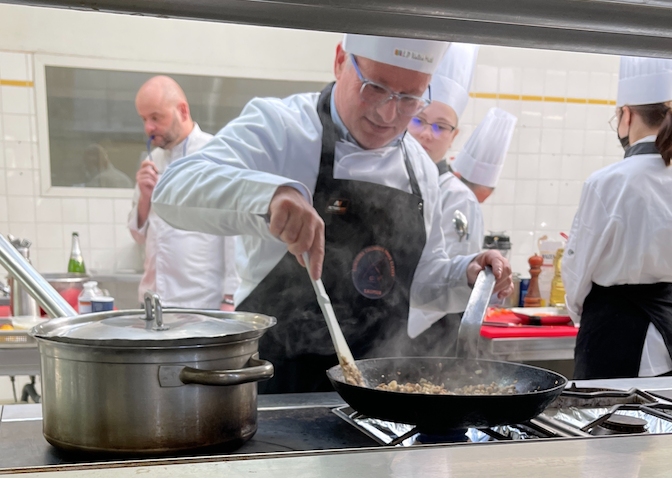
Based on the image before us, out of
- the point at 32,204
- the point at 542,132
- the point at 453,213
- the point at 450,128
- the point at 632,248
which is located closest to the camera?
the point at 632,248

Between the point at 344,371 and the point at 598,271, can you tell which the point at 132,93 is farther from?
the point at 344,371

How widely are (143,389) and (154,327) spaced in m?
0.10

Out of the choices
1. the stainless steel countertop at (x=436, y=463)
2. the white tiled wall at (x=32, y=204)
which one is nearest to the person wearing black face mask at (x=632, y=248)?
the stainless steel countertop at (x=436, y=463)

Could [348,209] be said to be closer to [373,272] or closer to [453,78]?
[373,272]

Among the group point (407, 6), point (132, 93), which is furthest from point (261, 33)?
point (407, 6)

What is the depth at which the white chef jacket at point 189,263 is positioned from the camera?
9.92 feet

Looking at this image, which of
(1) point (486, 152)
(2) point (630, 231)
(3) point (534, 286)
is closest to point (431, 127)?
(1) point (486, 152)

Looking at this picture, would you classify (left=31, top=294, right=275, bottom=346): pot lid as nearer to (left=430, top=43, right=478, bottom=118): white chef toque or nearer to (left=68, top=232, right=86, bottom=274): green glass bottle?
(left=430, top=43, right=478, bottom=118): white chef toque

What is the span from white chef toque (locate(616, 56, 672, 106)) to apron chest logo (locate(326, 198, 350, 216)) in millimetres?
1133

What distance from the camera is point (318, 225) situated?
991 millimetres

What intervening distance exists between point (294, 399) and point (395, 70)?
86 cm

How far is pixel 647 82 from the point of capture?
2023 millimetres

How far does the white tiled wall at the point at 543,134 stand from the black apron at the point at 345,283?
2.51 metres

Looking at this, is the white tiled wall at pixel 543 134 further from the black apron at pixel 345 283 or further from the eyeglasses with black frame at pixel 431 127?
the black apron at pixel 345 283
